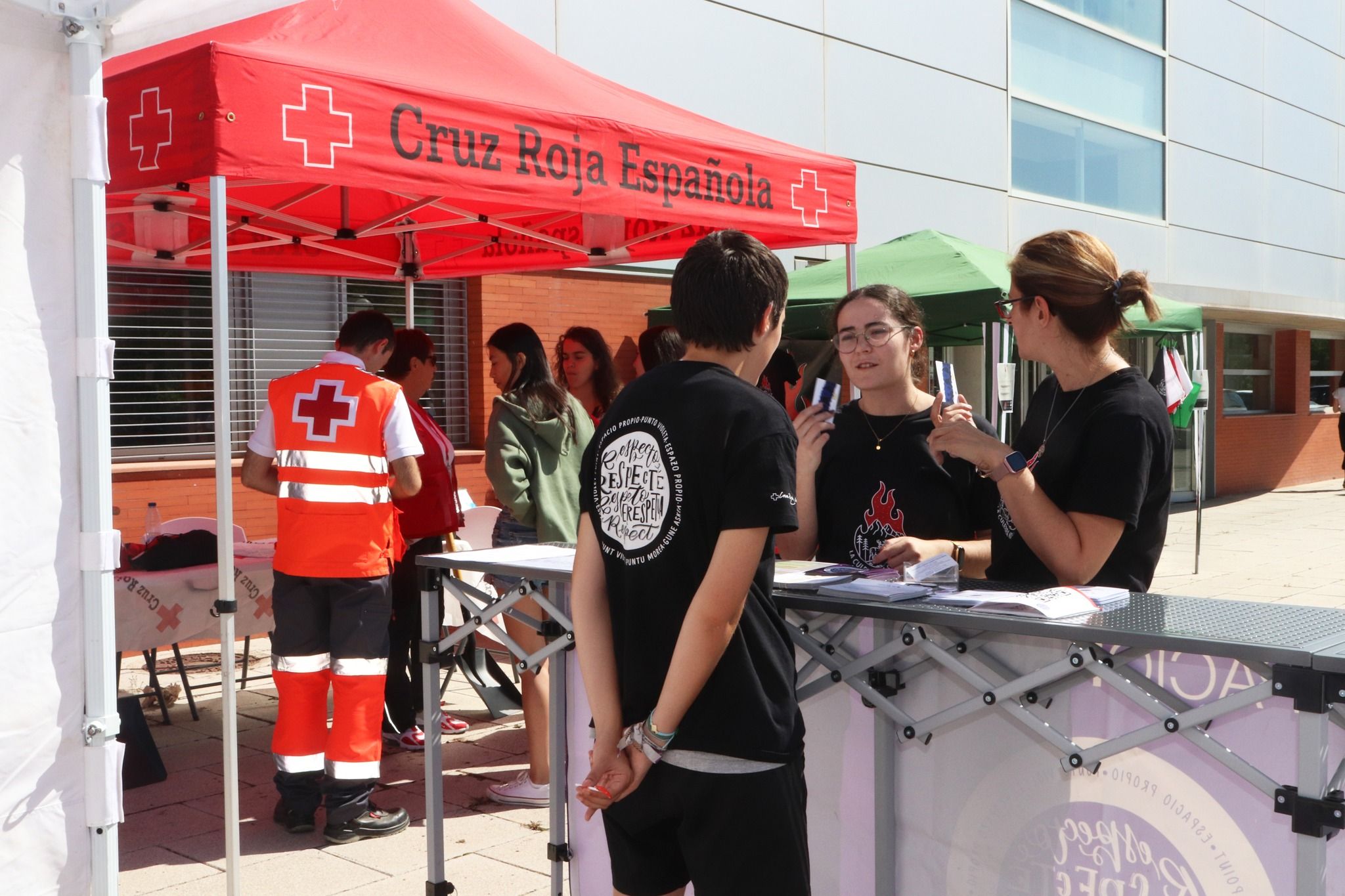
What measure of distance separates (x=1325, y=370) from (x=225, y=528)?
Result: 82.3ft

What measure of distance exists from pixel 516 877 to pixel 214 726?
8.55ft

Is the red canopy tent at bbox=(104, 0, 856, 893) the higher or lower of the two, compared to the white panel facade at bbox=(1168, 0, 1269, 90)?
lower

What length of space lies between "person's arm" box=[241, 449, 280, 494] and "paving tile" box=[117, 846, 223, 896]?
135 cm

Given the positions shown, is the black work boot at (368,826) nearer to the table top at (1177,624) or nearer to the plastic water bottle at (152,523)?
the plastic water bottle at (152,523)

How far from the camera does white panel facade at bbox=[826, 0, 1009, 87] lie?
1222 cm

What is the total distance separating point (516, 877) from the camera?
411 cm

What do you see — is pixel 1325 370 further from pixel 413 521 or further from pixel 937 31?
pixel 413 521

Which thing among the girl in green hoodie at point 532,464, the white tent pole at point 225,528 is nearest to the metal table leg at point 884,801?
the white tent pole at point 225,528

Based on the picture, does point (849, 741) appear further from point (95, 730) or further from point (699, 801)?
point (95, 730)

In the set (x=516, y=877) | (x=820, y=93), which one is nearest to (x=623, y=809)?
(x=516, y=877)

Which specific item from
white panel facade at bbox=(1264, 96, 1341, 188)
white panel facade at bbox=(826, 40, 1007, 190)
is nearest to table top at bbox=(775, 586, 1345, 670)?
white panel facade at bbox=(826, 40, 1007, 190)

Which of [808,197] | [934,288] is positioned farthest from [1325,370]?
[808,197]

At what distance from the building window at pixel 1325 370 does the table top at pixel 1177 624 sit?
76.0 ft

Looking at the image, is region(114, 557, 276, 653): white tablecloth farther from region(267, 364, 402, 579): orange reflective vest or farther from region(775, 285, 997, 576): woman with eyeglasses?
region(775, 285, 997, 576): woman with eyeglasses
